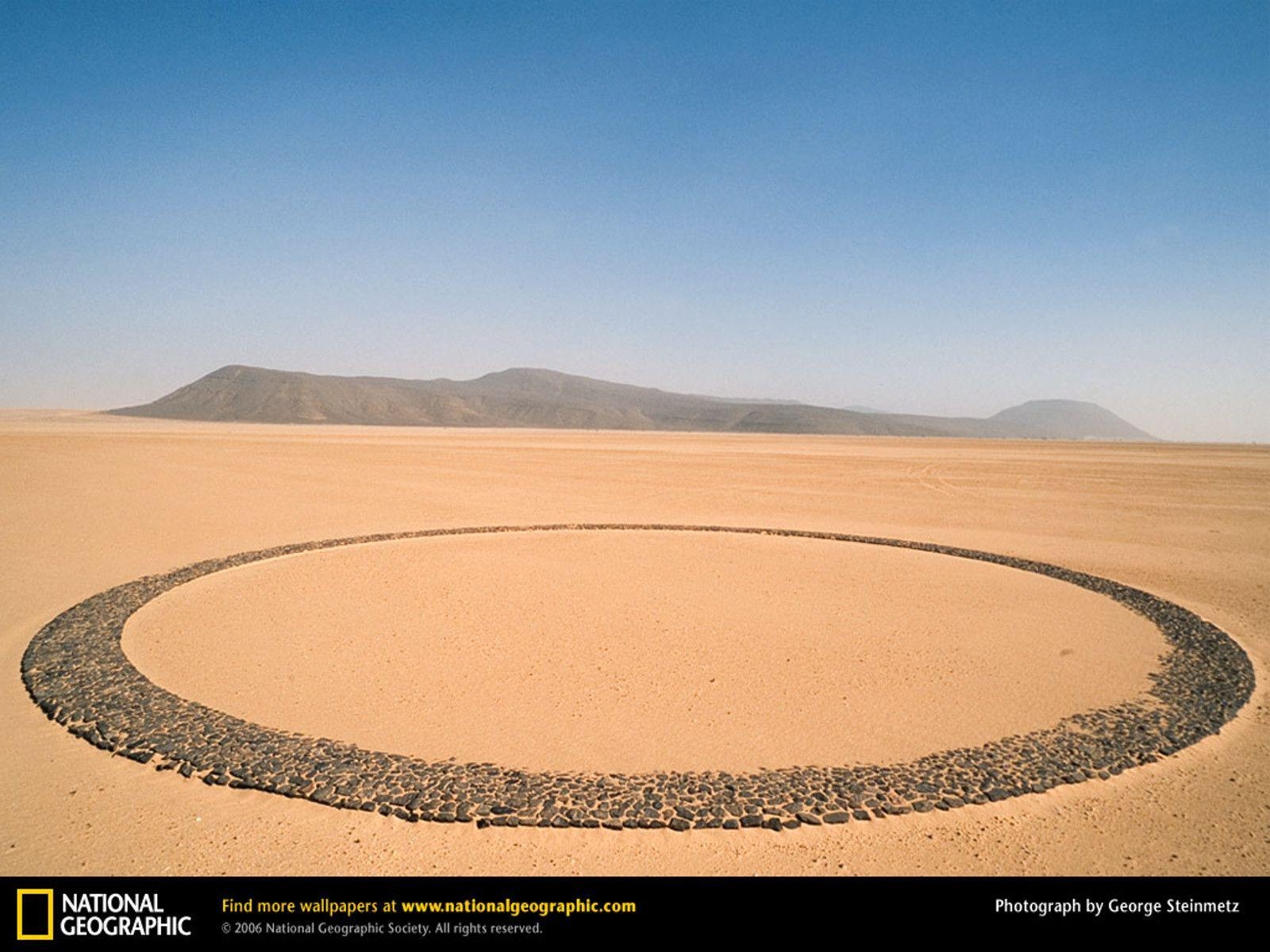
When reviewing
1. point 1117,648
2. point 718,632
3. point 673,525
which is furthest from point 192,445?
point 1117,648

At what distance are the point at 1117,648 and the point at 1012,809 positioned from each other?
565cm

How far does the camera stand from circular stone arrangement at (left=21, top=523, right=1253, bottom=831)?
521 cm

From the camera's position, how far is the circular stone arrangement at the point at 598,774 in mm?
5211

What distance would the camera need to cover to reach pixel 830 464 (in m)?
43.7

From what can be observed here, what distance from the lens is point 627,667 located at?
8.32m

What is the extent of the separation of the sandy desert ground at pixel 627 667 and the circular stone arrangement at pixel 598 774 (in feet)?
0.55
